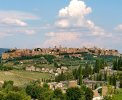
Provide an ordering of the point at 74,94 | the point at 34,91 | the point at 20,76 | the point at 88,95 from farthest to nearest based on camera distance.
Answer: the point at 20,76 < the point at 34,91 < the point at 88,95 < the point at 74,94

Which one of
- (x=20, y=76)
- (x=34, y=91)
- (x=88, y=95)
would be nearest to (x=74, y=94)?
(x=88, y=95)

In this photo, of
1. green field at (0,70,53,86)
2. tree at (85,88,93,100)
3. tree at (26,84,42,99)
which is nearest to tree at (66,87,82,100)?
tree at (85,88,93,100)

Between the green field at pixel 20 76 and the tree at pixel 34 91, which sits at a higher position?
the tree at pixel 34 91

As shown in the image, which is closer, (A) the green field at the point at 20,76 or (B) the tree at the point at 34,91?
(B) the tree at the point at 34,91

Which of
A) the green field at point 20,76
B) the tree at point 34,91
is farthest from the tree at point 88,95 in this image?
the green field at point 20,76

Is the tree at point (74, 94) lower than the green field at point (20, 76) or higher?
higher

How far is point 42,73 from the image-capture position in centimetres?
13638

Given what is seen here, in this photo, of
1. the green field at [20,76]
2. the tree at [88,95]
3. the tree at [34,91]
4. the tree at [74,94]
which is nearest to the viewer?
the tree at [74,94]

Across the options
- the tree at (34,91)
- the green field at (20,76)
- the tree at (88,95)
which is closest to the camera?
the tree at (34,91)

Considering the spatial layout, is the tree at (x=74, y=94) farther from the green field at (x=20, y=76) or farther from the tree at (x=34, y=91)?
the green field at (x=20, y=76)

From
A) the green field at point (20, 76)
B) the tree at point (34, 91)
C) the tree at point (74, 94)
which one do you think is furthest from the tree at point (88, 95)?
the green field at point (20, 76)

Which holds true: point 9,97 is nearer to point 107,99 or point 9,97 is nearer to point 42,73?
point 107,99

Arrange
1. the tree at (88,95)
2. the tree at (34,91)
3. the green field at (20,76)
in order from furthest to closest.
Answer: the green field at (20,76) < the tree at (88,95) < the tree at (34,91)

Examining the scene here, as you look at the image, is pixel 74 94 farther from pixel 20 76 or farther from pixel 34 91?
pixel 20 76
